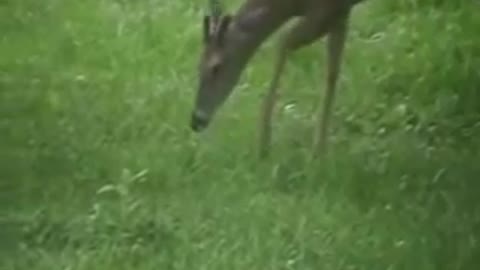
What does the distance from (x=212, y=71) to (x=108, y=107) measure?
94cm

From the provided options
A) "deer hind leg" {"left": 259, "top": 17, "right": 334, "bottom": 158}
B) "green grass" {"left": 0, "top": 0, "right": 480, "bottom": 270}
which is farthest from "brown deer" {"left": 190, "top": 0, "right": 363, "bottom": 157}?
"green grass" {"left": 0, "top": 0, "right": 480, "bottom": 270}

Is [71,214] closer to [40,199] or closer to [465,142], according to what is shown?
[40,199]

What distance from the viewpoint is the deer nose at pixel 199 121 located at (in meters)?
6.96

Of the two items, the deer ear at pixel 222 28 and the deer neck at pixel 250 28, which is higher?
the deer ear at pixel 222 28

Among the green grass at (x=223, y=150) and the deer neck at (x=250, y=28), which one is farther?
the deer neck at (x=250, y=28)

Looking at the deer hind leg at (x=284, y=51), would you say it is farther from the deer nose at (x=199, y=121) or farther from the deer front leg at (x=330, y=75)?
the deer nose at (x=199, y=121)

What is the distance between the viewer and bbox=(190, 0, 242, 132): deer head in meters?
6.88

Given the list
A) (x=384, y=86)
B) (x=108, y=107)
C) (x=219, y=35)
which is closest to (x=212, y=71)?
(x=219, y=35)

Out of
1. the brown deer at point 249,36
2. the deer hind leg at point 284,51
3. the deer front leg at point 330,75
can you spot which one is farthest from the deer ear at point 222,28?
the deer front leg at point 330,75

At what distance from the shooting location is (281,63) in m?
7.17

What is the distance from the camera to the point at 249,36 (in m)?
6.95

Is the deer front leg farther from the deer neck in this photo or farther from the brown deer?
the deer neck

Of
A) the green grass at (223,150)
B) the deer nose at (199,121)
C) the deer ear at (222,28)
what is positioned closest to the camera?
the green grass at (223,150)

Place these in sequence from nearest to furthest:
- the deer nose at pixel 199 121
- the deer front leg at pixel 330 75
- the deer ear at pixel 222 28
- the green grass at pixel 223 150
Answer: the green grass at pixel 223 150 → the deer ear at pixel 222 28 → the deer nose at pixel 199 121 → the deer front leg at pixel 330 75
